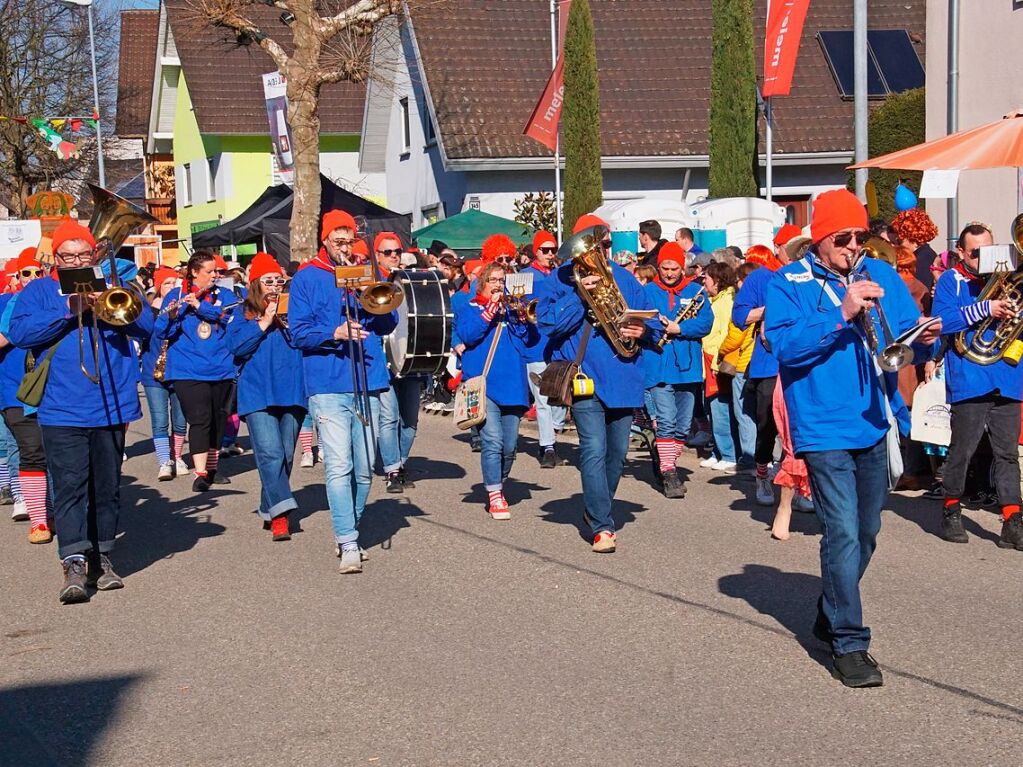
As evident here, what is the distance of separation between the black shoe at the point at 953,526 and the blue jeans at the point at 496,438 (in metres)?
3.08

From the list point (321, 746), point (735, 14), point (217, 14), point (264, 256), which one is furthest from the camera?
point (735, 14)

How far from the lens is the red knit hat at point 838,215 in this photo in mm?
6137

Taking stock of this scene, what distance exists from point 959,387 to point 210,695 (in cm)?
520

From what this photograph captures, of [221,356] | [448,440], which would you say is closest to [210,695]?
[221,356]

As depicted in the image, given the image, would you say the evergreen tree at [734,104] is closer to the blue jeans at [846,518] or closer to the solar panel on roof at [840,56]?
the solar panel on roof at [840,56]

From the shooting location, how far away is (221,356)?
13.1m

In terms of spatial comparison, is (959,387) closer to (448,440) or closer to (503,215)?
(448,440)

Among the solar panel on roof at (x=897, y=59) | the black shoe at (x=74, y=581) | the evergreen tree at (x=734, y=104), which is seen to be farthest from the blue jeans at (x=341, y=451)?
the solar panel on roof at (x=897, y=59)

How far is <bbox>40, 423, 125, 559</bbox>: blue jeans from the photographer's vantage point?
8.56 metres

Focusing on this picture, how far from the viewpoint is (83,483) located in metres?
8.62

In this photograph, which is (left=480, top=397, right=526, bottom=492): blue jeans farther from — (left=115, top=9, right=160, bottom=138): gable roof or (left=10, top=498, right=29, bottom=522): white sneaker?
(left=115, top=9, right=160, bottom=138): gable roof

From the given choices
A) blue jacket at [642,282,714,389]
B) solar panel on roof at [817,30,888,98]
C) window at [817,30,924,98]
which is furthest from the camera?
solar panel on roof at [817,30,888,98]

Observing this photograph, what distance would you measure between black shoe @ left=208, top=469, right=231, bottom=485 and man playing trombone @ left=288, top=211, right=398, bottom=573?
4.27 meters

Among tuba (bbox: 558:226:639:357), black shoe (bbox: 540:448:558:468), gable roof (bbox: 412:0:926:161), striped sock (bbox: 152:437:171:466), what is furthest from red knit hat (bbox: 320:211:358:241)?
gable roof (bbox: 412:0:926:161)
